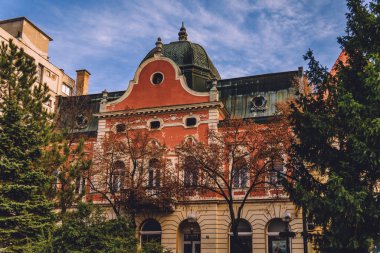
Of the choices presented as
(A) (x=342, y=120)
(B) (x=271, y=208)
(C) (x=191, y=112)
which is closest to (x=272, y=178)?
(B) (x=271, y=208)

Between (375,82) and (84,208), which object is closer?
(375,82)

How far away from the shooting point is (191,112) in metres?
34.8

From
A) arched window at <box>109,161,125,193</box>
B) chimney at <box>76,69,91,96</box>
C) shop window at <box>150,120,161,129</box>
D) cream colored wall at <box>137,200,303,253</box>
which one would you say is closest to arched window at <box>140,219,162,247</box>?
cream colored wall at <box>137,200,303,253</box>

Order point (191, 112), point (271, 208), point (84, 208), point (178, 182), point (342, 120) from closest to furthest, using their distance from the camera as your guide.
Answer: point (342, 120), point (84, 208), point (178, 182), point (271, 208), point (191, 112)

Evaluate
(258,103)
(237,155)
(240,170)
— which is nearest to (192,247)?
(240,170)

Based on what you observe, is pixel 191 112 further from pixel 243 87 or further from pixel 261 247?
pixel 261 247

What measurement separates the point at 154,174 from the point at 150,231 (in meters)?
4.48

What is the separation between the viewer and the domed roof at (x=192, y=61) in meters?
37.6

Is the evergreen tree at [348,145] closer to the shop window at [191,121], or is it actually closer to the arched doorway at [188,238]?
the arched doorway at [188,238]

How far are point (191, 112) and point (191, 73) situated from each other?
A: 426 centimetres

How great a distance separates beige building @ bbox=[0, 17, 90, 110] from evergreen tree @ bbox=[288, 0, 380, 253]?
3087 cm

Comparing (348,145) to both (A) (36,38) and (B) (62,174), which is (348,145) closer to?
(B) (62,174)

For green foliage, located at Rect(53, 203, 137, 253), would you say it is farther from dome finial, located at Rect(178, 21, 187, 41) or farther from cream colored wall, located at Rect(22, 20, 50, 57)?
cream colored wall, located at Rect(22, 20, 50, 57)

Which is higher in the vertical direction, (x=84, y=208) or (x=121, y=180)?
(x=121, y=180)
